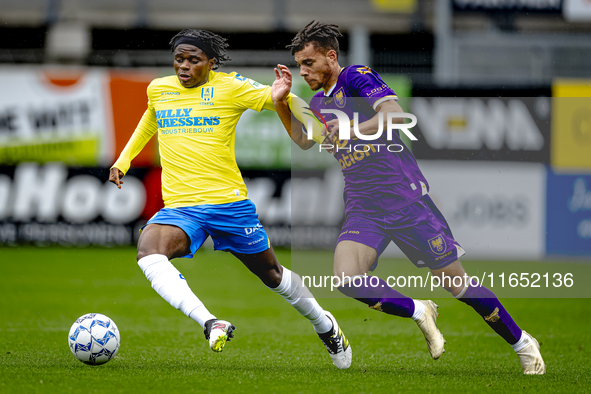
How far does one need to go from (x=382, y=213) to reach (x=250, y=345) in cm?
186

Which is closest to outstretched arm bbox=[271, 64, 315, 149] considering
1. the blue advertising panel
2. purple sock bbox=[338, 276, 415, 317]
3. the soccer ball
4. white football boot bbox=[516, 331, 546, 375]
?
purple sock bbox=[338, 276, 415, 317]

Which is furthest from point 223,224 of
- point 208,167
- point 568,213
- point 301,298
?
point 568,213

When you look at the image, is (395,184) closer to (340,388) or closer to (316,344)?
(340,388)

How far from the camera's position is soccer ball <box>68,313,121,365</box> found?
4.82 meters

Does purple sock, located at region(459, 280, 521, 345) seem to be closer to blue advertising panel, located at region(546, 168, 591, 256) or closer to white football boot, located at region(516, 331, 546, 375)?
white football boot, located at region(516, 331, 546, 375)

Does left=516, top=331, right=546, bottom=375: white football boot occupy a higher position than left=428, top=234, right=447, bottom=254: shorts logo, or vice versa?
left=428, top=234, right=447, bottom=254: shorts logo

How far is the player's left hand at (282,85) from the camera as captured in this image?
488cm

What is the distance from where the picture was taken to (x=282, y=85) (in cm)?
491

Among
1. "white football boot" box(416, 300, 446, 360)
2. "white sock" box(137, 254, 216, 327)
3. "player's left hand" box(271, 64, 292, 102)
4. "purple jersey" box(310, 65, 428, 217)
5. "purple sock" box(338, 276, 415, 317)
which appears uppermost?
"player's left hand" box(271, 64, 292, 102)

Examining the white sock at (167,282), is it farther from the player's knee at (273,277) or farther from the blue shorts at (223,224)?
the player's knee at (273,277)

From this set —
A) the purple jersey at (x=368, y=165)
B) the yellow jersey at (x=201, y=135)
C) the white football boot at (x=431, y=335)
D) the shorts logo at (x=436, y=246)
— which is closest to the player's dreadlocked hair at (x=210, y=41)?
the yellow jersey at (x=201, y=135)

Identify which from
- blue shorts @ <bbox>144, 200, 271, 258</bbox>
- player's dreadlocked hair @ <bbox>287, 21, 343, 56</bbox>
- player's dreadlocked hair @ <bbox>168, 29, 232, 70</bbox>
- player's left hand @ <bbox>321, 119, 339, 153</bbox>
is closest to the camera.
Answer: player's left hand @ <bbox>321, 119, 339, 153</bbox>

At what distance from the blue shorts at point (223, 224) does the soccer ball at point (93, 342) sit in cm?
74

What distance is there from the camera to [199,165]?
5.01m
